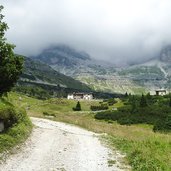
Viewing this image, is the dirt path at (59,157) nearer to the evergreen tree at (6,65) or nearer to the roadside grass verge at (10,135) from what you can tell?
the roadside grass verge at (10,135)

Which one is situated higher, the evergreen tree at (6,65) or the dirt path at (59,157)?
the evergreen tree at (6,65)

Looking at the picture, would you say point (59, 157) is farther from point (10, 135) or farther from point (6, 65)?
point (6, 65)

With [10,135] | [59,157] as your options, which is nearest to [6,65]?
[10,135]

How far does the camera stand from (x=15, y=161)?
2412cm

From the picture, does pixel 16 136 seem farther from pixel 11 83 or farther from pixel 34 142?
pixel 11 83

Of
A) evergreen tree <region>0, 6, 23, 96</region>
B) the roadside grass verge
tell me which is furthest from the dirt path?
evergreen tree <region>0, 6, 23, 96</region>

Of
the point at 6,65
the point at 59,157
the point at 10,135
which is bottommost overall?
the point at 59,157

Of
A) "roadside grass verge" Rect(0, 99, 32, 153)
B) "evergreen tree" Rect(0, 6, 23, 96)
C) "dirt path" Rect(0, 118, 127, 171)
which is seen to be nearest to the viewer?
"dirt path" Rect(0, 118, 127, 171)

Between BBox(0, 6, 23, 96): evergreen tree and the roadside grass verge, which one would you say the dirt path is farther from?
BBox(0, 6, 23, 96): evergreen tree

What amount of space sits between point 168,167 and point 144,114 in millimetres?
89754

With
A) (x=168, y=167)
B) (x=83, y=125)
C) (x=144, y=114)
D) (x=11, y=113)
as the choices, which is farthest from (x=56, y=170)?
(x=144, y=114)

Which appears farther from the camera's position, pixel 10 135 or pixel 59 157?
pixel 10 135

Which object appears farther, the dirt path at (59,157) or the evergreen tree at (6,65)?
the evergreen tree at (6,65)

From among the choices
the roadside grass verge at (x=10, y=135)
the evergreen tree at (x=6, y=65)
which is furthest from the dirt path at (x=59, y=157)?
the evergreen tree at (x=6, y=65)
